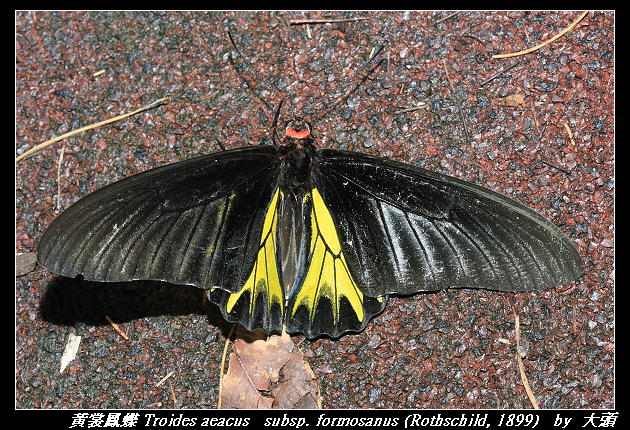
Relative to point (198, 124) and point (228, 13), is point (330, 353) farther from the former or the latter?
point (228, 13)

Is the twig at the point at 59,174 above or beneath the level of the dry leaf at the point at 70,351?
above

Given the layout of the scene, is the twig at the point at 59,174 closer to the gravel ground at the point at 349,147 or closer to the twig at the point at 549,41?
the gravel ground at the point at 349,147

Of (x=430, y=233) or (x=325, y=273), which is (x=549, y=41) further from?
(x=325, y=273)

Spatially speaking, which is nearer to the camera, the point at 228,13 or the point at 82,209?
the point at 82,209

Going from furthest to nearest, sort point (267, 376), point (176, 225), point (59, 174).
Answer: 1. point (59, 174)
2. point (267, 376)
3. point (176, 225)

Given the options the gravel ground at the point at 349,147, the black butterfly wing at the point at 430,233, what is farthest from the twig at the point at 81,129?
the black butterfly wing at the point at 430,233

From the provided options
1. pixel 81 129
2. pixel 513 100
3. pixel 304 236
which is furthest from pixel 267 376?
pixel 513 100

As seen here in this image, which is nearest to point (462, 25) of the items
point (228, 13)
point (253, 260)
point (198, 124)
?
point (228, 13)
